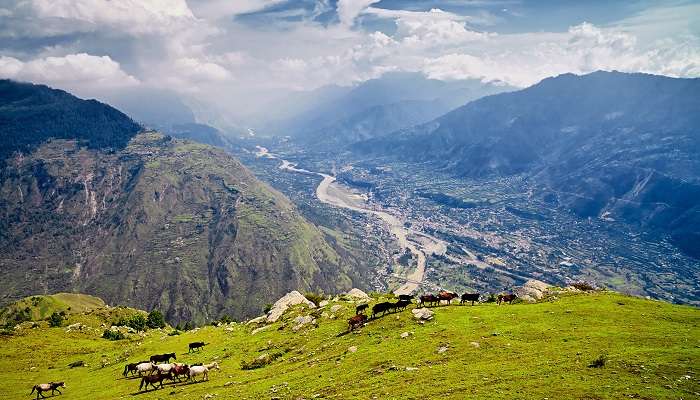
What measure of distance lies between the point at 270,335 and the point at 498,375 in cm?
3582

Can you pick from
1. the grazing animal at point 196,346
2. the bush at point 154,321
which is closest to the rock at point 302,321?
the grazing animal at point 196,346

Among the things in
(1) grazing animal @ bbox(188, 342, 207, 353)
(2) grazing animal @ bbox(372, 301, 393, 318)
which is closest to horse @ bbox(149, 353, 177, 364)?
(1) grazing animal @ bbox(188, 342, 207, 353)

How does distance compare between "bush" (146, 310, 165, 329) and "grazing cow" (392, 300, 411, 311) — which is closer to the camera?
"grazing cow" (392, 300, 411, 311)

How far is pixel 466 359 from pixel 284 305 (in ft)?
151

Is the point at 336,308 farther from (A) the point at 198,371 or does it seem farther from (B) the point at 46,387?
(B) the point at 46,387

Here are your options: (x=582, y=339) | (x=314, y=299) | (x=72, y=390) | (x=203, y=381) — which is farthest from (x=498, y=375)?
(x=314, y=299)

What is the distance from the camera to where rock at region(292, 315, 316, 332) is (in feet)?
179

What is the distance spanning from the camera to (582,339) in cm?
3384

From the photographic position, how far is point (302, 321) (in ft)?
183

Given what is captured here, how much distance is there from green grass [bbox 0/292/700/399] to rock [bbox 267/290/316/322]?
9315mm

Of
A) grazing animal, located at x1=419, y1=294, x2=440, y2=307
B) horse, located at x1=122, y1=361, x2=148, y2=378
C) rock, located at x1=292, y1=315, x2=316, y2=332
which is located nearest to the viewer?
horse, located at x1=122, y1=361, x2=148, y2=378

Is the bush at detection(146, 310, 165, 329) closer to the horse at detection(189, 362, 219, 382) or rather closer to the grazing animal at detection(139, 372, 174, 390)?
the grazing animal at detection(139, 372, 174, 390)

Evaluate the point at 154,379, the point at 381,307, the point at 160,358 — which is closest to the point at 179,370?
the point at 154,379

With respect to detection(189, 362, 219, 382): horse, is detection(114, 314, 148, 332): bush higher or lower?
lower
